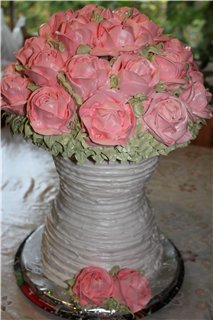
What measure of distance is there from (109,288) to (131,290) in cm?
3

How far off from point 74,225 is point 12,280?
0.17 m

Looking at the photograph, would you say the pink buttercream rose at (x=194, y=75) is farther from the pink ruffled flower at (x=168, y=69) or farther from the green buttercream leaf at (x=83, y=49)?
the green buttercream leaf at (x=83, y=49)

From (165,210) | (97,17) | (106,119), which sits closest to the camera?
(106,119)

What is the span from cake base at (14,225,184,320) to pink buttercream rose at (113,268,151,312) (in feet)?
0.05

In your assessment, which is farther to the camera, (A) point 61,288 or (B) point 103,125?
(A) point 61,288

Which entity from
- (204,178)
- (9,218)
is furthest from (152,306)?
(204,178)

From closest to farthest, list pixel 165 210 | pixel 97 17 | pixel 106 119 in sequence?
pixel 106 119 < pixel 97 17 < pixel 165 210

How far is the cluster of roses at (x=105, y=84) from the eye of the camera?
2.04 feet

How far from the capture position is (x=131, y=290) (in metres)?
0.75

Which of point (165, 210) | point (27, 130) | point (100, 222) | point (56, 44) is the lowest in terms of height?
point (165, 210)

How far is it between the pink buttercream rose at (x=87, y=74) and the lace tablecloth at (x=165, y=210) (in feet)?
1.22

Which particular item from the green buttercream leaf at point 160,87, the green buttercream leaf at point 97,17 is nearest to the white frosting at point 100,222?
the green buttercream leaf at point 160,87

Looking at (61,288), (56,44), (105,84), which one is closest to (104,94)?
(105,84)

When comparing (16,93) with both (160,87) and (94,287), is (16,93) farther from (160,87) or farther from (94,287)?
(94,287)
